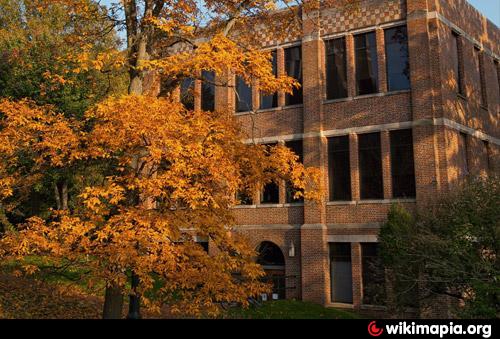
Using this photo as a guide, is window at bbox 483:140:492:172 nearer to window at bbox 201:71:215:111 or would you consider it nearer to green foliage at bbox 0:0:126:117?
window at bbox 201:71:215:111

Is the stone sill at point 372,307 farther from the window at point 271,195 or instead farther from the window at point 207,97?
the window at point 207,97

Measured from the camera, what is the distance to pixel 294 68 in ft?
78.1

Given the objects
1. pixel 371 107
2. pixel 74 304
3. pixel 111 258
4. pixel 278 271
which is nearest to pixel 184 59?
pixel 111 258

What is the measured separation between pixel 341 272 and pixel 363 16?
11185 millimetres

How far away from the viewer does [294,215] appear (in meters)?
22.4

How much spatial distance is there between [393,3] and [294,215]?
10110 millimetres

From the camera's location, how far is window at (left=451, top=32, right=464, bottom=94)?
21.9 metres

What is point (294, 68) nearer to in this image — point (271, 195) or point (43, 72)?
point (271, 195)

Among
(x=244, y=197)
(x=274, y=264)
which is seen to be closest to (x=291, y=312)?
(x=274, y=264)

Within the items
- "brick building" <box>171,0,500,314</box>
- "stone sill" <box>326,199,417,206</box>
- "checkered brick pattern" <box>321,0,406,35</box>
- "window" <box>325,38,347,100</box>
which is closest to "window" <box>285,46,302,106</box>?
"brick building" <box>171,0,500,314</box>

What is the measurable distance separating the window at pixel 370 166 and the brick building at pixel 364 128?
4cm

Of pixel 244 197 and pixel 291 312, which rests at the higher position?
pixel 244 197

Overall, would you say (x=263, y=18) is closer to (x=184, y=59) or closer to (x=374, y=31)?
(x=184, y=59)
